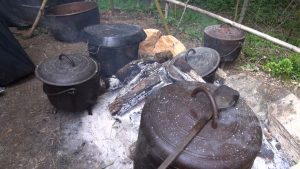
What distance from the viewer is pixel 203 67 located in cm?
448

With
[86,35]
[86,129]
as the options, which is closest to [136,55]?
[86,35]

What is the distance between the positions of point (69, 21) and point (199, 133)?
4898 mm

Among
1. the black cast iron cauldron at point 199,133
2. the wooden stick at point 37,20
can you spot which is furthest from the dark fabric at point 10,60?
the black cast iron cauldron at point 199,133

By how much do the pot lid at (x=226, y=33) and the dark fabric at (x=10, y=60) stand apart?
12.2 ft

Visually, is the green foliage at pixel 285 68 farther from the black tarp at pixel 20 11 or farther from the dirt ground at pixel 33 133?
the black tarp at pixel 20 11

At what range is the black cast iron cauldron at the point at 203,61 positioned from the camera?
442 centimetres

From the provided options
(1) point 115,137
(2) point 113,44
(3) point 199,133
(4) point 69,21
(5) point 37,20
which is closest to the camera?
(3) point 199,133

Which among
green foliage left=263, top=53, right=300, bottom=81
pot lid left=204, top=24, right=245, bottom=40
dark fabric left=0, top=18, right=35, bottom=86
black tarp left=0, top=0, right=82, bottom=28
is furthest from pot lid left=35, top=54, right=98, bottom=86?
black tarp left=0, top=0, right=82, bottom=28

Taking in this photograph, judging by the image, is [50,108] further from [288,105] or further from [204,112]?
[288,105]

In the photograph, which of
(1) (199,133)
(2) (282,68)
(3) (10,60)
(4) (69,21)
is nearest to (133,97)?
(1) (199,133)

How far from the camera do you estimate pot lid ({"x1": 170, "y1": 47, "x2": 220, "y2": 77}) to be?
4430 millimetres

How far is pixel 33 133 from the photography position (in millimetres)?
4156

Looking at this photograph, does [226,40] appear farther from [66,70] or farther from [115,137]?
[66,70]

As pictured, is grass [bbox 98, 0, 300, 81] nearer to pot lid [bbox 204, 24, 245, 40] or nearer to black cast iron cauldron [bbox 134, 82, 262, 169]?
pot lid [bbox 204, 24, 245, 40]
